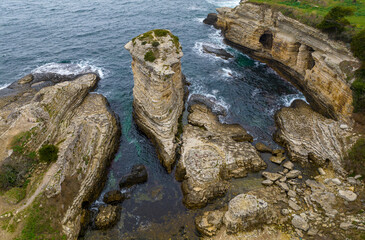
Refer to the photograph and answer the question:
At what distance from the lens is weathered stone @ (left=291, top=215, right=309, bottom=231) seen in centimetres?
2443

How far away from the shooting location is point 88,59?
188 ft

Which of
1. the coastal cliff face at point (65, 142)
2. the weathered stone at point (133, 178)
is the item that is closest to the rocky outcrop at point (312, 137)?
the weathered stone at point (133, 178)

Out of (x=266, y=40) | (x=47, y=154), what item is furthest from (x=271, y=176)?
(x=266, y=40)

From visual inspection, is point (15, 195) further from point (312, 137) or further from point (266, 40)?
point (266, 40)

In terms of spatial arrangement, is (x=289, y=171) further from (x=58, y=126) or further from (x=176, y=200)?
(x=58, y=126)

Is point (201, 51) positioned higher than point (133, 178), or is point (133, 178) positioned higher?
point (201, 51)

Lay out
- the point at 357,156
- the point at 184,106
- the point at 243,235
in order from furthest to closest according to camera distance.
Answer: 1. the point at 184,106
2. the point at 357,156
3. the point at 243,235

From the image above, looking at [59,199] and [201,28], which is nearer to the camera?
[59,199]

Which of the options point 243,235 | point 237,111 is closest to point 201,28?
point 237,111

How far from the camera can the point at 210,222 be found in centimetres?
2558

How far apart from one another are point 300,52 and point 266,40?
1386 cm

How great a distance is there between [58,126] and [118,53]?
108 ft

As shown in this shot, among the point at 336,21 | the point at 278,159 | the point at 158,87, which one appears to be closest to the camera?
the point at 158,87

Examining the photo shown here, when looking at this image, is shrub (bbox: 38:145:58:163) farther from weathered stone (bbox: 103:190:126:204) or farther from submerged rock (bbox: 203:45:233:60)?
submerged rock (bbox: 203:45:233:60)
